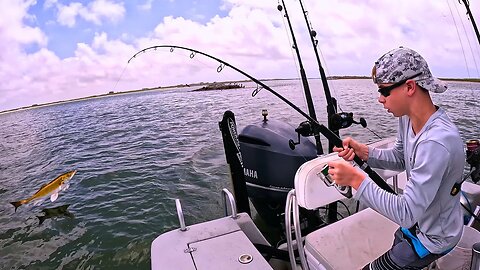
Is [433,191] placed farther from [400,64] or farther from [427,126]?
[400,64]

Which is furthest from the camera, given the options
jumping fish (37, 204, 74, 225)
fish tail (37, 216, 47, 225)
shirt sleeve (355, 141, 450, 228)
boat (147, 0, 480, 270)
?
jumping fish (37, 204, 74, 225)

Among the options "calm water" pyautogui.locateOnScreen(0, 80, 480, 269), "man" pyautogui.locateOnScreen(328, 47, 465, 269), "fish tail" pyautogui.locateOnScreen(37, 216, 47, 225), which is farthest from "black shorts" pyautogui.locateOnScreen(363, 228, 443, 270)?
"fish tail" pyautogui.locateOnScreen(37, 216, 47, 225)

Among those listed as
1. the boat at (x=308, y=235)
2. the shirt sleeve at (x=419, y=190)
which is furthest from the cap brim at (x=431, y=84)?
the boat at (x=308, y=235)

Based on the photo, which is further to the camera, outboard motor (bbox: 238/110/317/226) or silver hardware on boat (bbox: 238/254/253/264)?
outboard motor (bbox: 238/110/317/226)

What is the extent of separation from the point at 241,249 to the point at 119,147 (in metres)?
11.9

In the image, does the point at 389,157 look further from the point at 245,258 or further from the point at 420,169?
the point at 245,258

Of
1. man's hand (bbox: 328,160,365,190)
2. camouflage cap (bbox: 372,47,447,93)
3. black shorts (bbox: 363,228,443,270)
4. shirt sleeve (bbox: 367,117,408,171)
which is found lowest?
black shorts (bbox: 363,228,443,270)

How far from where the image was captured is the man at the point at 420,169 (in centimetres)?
135

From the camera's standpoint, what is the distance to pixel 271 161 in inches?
154

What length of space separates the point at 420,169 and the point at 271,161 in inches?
102

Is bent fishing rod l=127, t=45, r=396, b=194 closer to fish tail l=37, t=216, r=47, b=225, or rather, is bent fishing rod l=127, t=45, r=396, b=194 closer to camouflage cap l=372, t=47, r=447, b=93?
camouflage cap l=372, t=47, r=447, b=93

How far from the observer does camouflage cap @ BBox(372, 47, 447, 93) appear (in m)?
1.44

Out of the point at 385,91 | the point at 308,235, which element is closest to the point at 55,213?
the point at 308,235

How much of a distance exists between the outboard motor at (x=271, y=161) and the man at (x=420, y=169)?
85.1 inches
